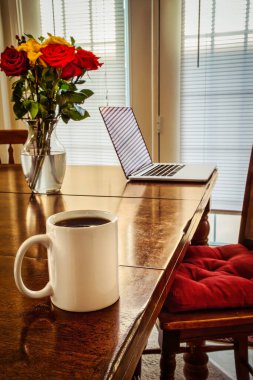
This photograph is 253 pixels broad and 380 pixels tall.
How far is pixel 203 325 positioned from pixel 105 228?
0.52 metres

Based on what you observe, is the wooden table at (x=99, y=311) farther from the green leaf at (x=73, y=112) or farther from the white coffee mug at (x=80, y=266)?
the green leaf at (x=73, y=112)

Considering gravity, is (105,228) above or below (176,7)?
below

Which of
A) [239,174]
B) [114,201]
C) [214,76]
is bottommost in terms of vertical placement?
[239,174]

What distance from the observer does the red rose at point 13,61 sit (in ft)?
3.25

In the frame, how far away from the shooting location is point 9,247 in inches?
27.5

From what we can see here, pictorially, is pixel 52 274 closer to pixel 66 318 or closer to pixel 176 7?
pixel 66 318

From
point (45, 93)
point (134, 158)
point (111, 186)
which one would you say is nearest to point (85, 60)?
point (45, 93)

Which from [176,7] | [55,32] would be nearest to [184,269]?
[176,7]

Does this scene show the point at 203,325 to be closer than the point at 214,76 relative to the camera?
Yes

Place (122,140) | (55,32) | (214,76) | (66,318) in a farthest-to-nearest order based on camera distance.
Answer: (55,32) → (214,76) → (122,140) → (66,318)

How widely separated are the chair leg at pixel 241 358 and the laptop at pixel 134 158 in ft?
1.83

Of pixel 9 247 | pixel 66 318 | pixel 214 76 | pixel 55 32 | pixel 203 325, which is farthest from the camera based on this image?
pixel 55 32

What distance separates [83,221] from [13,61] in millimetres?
672

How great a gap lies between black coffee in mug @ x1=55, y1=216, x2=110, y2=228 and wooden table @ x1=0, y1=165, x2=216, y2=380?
0.32ft
